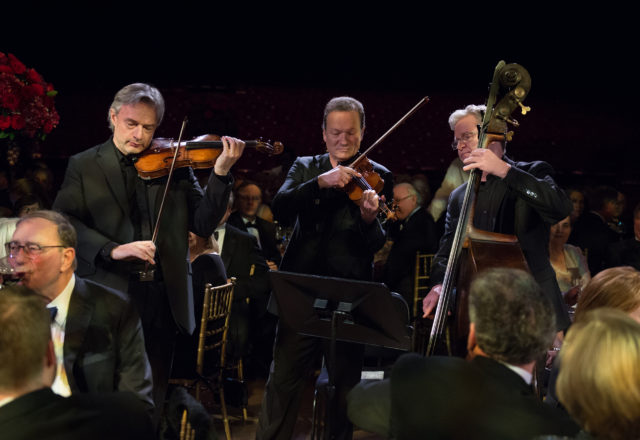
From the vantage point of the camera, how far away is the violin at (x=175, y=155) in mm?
3102

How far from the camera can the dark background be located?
884 centimetres

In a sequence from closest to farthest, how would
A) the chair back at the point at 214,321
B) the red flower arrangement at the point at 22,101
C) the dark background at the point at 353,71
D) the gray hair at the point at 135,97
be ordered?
the gray hair at the point at 135,97 < the red flower arrangement at the point at 22,101 < the chair back at the point at 214,321 < the dark background at the point at 353,71

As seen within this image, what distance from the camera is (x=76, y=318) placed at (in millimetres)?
2383

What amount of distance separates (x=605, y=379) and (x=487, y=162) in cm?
156

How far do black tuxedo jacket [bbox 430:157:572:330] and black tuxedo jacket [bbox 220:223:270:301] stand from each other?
2.11m

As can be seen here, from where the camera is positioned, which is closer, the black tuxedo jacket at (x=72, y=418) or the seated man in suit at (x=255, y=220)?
the black tuxedo jacket at (x=72, y=418)

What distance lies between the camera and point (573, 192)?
6496 mm

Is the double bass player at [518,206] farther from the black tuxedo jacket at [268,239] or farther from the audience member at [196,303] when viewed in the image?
the black tuxedo jacket at [268,239]

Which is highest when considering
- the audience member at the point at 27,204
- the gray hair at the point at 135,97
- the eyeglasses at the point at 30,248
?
the gray hair at the point at 135,97

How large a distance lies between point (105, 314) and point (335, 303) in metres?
0.94

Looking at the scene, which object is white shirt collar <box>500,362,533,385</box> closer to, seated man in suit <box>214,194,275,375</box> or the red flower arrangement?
the red flower arrangement

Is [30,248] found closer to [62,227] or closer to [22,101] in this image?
[62,227]

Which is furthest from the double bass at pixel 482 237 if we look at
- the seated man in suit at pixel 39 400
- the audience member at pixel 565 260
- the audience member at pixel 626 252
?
the audience member at pixel 626 252

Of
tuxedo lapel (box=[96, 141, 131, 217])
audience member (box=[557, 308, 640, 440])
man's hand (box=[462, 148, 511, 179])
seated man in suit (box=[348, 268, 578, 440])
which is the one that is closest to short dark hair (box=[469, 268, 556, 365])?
seated man in suit (box=[348, 268, 578, 440])
